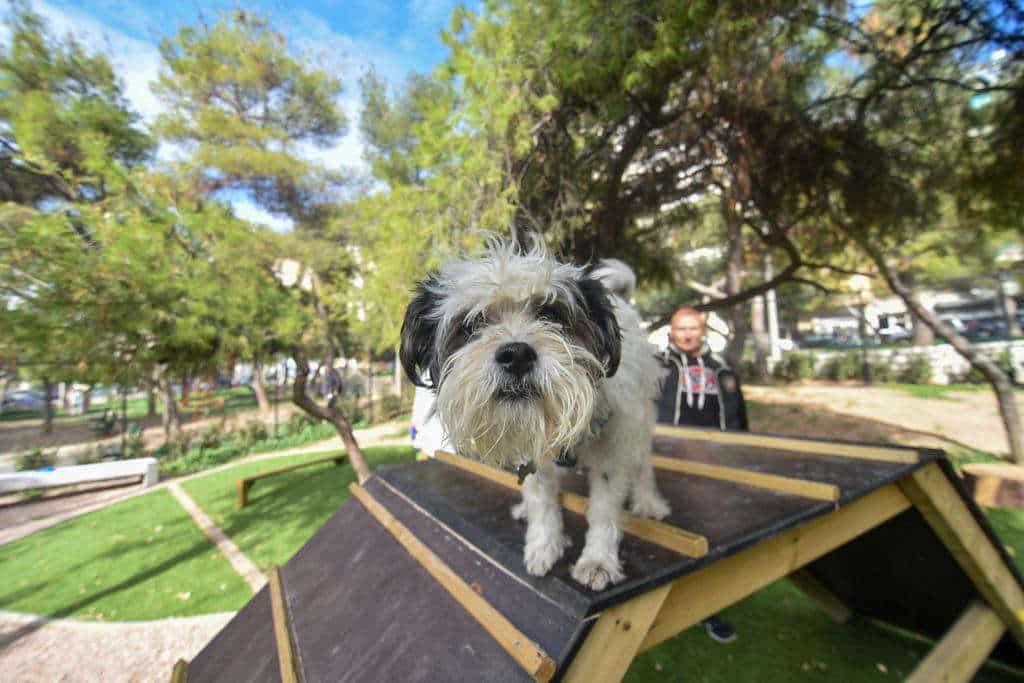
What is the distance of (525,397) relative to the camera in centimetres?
158

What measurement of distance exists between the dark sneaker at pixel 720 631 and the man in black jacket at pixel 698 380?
147 cm

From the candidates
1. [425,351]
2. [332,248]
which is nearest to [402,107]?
[332,248]

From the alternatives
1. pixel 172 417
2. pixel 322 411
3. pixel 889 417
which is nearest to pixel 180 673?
pixel 322 411

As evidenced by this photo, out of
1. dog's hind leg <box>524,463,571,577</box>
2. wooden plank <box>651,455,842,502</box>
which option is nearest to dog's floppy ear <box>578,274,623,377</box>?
dog's hind leg <box>524,463,571,577</box>

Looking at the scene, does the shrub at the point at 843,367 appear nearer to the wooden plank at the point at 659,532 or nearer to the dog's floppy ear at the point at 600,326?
the wooden plank at the point at 659,532

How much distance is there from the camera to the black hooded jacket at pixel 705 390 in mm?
4281

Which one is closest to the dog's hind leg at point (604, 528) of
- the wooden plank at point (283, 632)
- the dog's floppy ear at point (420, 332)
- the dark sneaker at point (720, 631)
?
the dog's floppy ear at point (420, 332)

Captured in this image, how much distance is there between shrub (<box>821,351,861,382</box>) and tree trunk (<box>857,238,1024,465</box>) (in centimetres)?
866

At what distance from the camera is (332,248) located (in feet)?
57.2

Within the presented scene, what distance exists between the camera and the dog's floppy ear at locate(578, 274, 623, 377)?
1.72 meters

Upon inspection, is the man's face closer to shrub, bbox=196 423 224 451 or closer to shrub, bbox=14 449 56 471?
shrub, bbox=196 423 224 451

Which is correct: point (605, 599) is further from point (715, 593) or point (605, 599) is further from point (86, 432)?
point (86, 432)

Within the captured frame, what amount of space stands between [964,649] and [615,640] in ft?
7.42

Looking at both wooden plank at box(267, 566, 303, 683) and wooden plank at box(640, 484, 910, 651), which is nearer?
wooden plank at box(640, 484, 910, 651)
